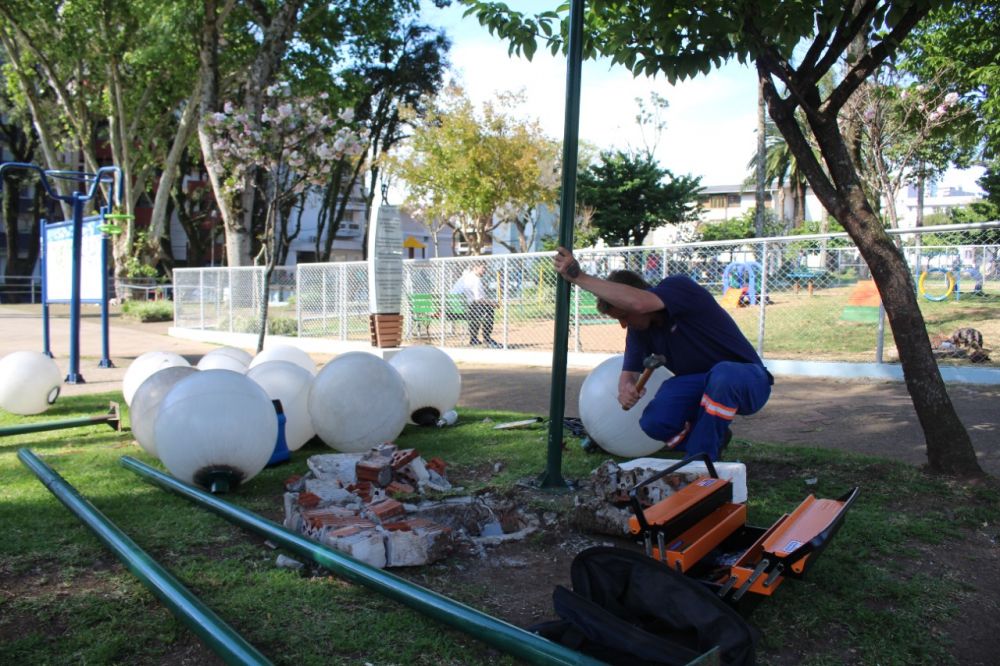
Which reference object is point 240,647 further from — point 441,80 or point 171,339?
point 441,80

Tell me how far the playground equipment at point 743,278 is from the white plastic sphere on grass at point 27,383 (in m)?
9.68

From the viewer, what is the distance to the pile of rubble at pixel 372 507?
137 inches

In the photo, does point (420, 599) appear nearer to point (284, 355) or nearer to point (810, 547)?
point (810, 547)

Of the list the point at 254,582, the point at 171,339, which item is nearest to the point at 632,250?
the point at 254,582

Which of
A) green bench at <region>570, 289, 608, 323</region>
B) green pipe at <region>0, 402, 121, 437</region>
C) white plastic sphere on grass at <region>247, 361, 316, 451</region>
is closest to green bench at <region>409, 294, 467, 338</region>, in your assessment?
green bench at <region>570, 289, 608, 323</region>

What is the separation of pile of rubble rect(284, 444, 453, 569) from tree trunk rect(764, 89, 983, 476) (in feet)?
10.4

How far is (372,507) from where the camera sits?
13.3 feet

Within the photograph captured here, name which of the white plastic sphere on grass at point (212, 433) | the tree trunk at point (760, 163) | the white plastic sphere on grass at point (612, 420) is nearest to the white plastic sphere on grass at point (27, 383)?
the white plastic sphere on grass at point (212, 433)

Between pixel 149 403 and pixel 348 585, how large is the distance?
118 inches

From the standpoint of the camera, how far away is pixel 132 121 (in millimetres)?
28984

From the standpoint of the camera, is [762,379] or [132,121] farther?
[132,121]

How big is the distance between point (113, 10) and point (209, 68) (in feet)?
26.8

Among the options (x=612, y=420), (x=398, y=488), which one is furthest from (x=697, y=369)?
(x=398, y=488)

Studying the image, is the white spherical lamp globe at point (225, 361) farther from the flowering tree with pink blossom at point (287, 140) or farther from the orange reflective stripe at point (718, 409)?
the orange reflective stripe at point (718, 409)
